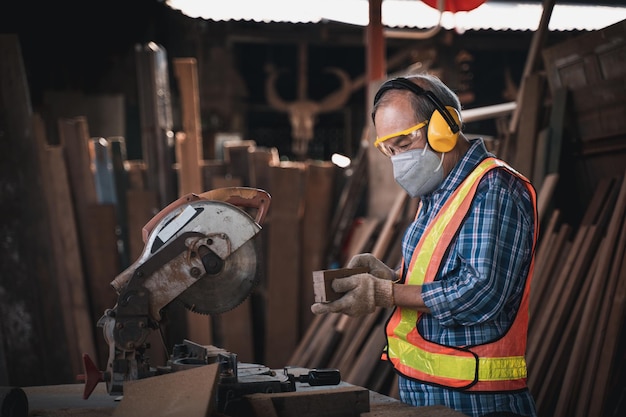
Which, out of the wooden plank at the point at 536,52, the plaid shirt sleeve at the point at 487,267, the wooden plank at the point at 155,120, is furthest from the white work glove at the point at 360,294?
the wooden plank at the point at 155,120

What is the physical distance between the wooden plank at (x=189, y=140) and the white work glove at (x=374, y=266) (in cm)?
268

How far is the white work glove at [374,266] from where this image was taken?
2.55 metres

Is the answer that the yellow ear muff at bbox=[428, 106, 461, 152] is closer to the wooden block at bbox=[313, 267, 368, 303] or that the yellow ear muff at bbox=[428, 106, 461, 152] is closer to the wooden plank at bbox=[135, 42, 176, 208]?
the wooden block at bbox=[313, 267, 368, 303]

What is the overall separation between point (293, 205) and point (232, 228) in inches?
122

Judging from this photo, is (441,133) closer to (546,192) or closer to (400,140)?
(400,140)

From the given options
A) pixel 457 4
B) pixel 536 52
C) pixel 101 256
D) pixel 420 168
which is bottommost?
pixel 101 256

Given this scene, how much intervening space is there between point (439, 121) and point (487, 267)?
49 cm

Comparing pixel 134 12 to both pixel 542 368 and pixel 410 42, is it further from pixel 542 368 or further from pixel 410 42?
pixel 542 368

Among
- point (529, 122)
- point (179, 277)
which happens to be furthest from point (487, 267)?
point (529, 122)

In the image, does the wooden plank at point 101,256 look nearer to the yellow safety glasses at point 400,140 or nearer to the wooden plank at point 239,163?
the wooden plank at point 239,163

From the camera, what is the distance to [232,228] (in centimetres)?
223

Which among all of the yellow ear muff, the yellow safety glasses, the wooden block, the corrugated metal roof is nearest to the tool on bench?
the wooden block

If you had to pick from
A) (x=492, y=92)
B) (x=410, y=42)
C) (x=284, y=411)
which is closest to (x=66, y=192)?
(x=284, y=411)

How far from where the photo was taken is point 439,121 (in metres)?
2.28
